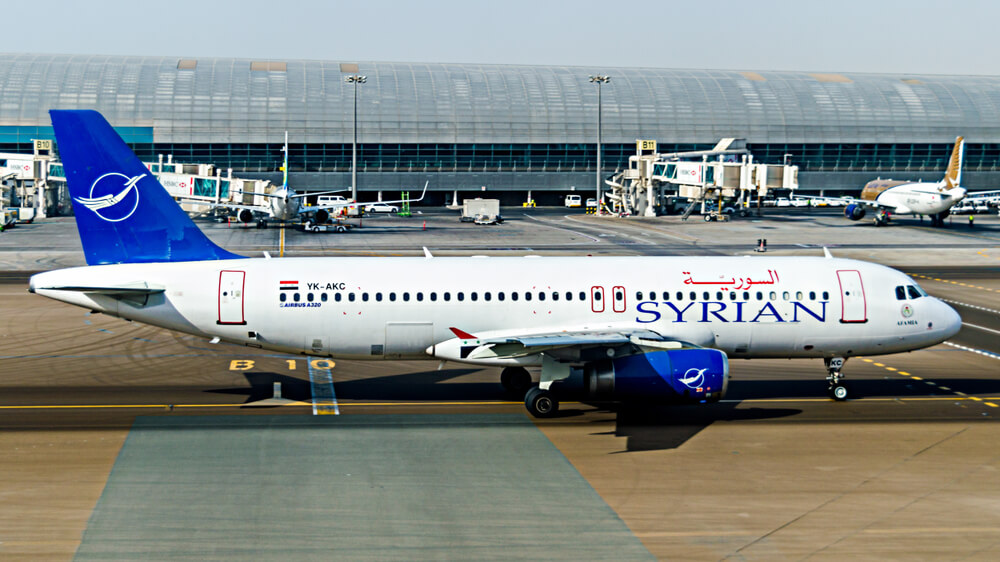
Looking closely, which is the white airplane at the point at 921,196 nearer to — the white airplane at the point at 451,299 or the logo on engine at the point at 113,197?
the white airplane at the point at 451,299

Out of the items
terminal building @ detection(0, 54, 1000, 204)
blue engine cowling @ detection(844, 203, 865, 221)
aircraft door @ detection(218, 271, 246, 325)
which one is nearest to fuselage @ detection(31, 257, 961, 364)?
aircraft door @ detection(218, 271, 246, 325)

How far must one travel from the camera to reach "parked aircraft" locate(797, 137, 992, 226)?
342 feet

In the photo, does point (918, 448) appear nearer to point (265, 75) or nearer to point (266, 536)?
point (266, 536)

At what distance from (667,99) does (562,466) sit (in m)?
139

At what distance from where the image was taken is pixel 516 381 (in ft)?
104

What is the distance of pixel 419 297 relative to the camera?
96.3 ft

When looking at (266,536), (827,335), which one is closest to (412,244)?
(827,335)

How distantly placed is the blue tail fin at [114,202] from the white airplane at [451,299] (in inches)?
1.5

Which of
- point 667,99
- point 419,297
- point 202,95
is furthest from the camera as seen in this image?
point 667,99

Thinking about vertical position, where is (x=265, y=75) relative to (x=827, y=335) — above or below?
above

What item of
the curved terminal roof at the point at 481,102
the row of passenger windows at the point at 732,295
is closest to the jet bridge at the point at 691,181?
the curved terminal roof at the point at 481,102

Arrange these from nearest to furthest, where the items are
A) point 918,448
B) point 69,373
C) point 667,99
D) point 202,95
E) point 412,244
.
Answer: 1. point 918,448
2. point 69,373
3. point 412,244
4. point 202,95
5. point 667,99

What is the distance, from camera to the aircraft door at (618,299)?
2947 centimetres

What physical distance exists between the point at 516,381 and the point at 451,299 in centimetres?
418
